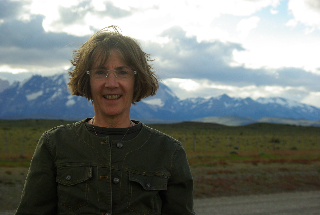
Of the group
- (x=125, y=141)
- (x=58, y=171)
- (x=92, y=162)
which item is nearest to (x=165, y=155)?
(x=125, y=141)

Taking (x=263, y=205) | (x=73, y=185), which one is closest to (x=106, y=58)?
(x=73, y=185)

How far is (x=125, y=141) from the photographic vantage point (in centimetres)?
241

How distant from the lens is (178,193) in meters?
2.43

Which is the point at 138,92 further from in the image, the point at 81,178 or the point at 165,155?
the point at 81,178

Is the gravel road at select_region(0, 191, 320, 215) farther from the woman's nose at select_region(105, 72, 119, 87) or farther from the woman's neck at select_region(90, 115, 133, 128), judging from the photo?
the woman's nose at select_region(105, 72, 119, 87)

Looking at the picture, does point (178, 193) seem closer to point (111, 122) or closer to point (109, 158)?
point (109, 158)

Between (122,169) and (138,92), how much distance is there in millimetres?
706

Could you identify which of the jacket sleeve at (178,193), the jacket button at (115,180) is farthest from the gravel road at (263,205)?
the jacket button at (115,180)

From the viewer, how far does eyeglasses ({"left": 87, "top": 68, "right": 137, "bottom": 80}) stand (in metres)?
2.44

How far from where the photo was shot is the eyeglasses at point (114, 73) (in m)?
2.44

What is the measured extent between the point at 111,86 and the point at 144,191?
83cm

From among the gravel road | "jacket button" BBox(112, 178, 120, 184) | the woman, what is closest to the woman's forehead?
the woman

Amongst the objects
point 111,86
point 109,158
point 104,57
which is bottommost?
point 109,158

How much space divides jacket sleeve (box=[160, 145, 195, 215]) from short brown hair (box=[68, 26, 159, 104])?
2.27ft
